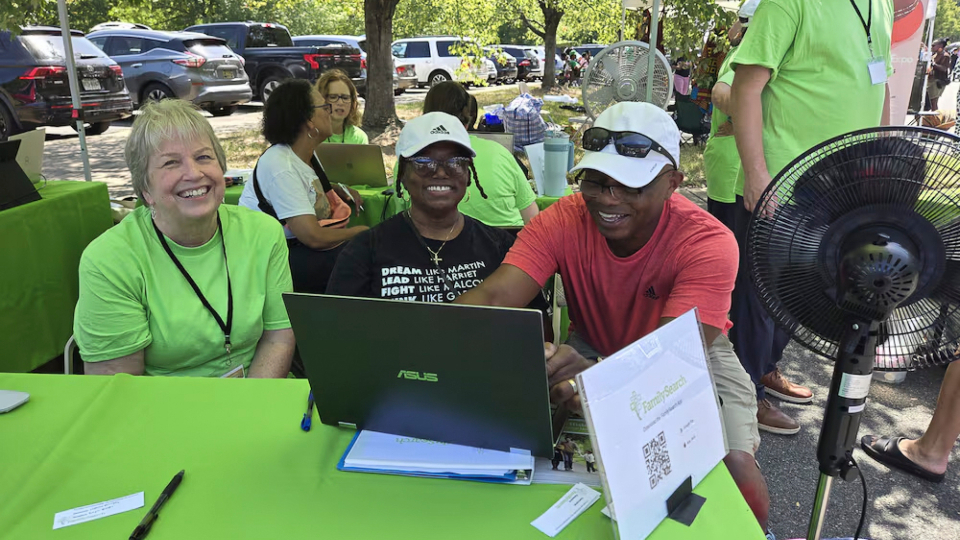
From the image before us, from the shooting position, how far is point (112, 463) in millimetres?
1339

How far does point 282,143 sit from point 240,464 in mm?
2665

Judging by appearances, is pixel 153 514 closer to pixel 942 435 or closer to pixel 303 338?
pixel 303 338

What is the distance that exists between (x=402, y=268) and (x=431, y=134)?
47 centimetres

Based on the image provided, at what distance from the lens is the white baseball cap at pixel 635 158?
5.75ft

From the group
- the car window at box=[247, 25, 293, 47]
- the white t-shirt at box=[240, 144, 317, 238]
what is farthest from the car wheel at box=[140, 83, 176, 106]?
the white t-shirt at box=[240, 144, 317, 238]

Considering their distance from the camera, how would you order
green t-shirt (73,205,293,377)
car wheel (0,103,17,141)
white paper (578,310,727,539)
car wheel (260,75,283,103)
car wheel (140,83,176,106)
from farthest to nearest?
car wheel (260,75,283,103), car wheel (140,83,176,106), car wheel (0,103,17,141), green t-shirt (73,205,293,377), white paper (578,310,727,539)

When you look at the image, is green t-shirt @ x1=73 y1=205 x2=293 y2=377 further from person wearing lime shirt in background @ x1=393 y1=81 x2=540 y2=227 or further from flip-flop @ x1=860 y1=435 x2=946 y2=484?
flip-flop @ x1=860 y1=435 x2=946 y2=484

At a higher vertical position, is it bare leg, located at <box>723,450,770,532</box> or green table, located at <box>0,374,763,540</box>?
green table, located at <box>0,374,763,540</box>

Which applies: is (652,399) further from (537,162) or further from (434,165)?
(537,162)

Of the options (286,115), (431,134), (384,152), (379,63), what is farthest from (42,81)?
(431,134)

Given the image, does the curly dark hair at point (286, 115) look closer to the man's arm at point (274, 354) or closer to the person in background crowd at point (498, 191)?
the person in background crowd at point (498, 191)

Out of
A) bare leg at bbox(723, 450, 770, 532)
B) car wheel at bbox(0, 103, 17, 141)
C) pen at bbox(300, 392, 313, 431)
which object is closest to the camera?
pen at bbox(300, 392, 313, 431)

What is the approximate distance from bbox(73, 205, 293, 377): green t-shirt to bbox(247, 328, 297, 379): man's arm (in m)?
0.03

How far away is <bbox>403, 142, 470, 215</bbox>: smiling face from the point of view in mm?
2283
